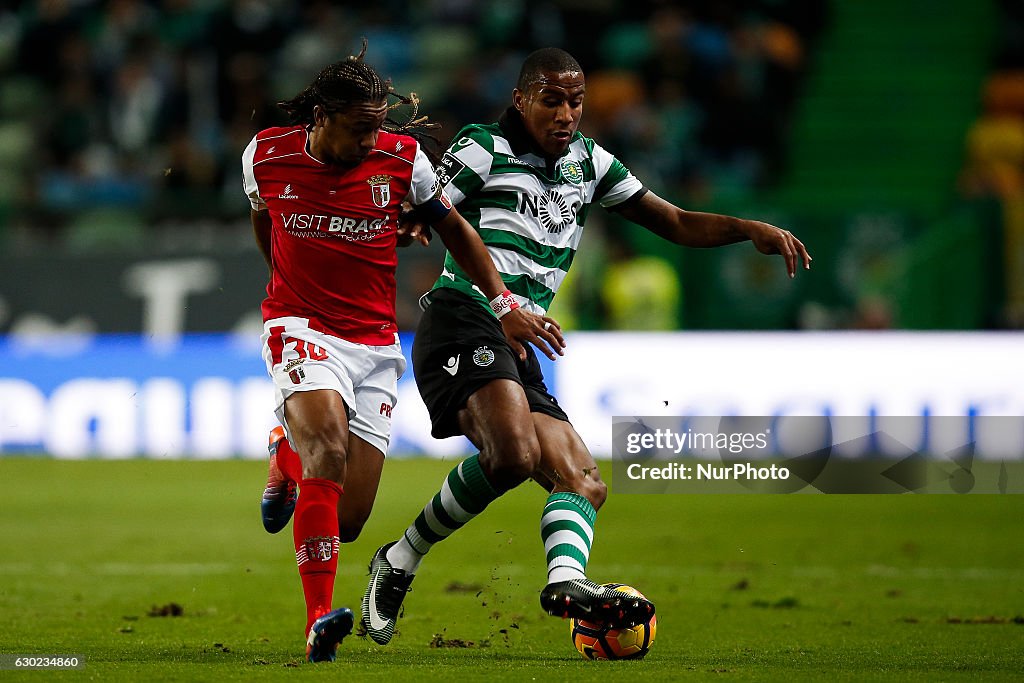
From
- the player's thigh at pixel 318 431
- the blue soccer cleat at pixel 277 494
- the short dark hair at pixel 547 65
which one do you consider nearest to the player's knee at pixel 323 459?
the player's thigh at pixel 318 431

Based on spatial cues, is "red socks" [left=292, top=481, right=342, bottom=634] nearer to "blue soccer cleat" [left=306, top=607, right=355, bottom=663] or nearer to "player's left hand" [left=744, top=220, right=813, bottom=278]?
"blue soccer cleat" [left=306, top=607, right=355, bottom=663]

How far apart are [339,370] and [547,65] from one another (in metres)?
1.48

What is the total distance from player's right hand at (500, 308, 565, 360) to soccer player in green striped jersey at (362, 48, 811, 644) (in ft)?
0.31

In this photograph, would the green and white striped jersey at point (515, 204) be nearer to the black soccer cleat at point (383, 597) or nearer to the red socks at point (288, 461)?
the red socks at point (288, 461)

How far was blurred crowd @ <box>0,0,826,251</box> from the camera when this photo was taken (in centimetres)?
1642

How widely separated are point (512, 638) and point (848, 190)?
12915 mm

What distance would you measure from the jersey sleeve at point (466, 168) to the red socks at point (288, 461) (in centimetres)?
138

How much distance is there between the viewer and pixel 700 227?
652 centimetres

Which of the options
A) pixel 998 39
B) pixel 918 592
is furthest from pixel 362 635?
pixel 998 39

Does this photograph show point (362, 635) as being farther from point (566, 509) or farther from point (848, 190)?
point (848, 190)

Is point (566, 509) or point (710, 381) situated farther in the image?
point (710, 381)

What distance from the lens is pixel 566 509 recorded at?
5.81 metres

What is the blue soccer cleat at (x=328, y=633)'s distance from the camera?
5211mm

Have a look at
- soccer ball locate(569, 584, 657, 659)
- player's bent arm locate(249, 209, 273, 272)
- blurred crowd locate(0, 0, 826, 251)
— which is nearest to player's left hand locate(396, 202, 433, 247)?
player's bent arm locate(249, 209, 273, 272)
